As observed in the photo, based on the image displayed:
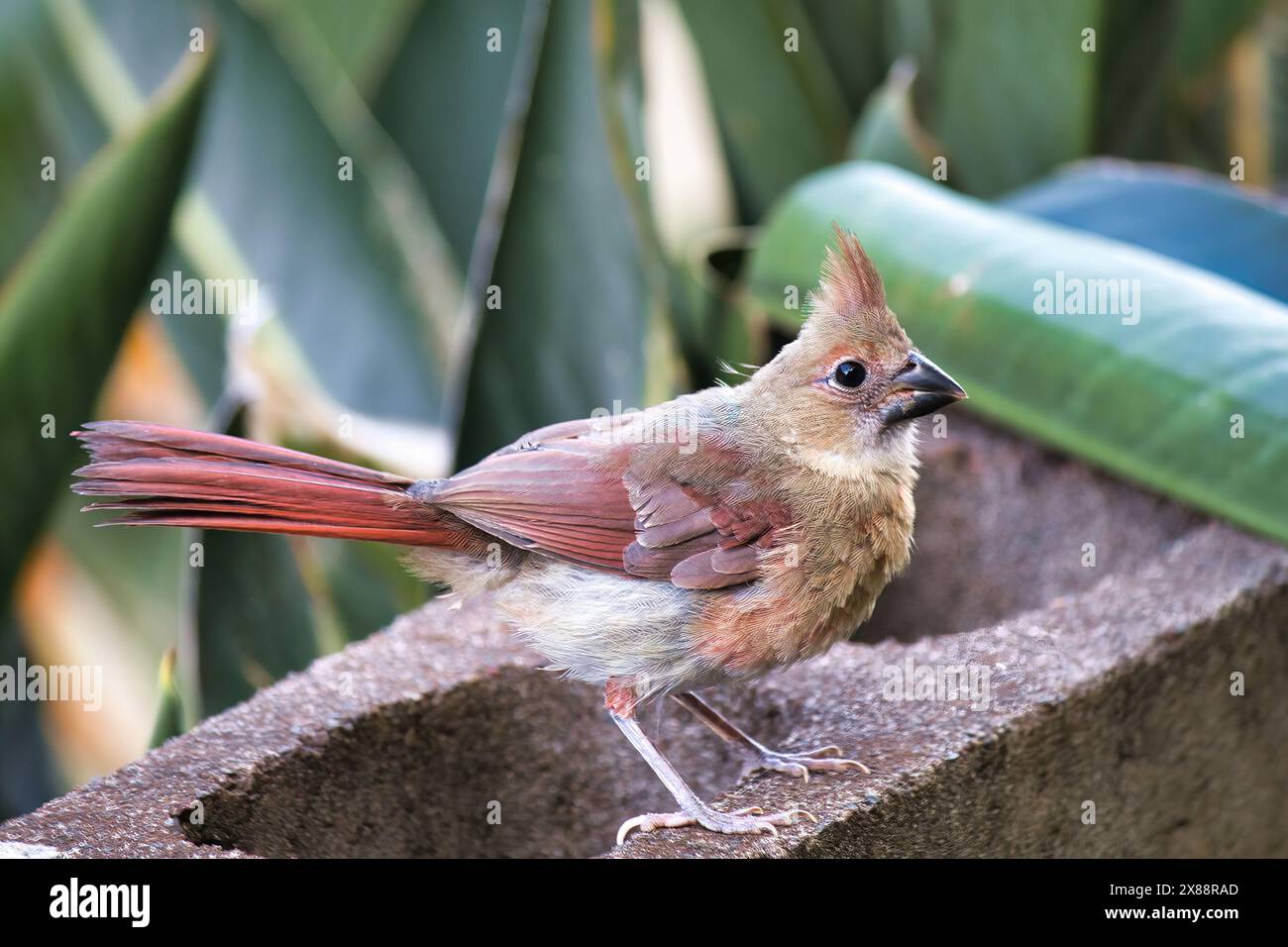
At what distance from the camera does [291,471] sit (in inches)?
89.9

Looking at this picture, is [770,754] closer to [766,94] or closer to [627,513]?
[627,513]

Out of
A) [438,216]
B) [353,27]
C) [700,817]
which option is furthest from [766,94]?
[700,817]

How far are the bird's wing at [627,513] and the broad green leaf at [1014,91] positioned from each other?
2253mm

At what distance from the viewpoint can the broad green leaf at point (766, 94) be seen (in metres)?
4.05

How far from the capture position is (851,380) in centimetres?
236

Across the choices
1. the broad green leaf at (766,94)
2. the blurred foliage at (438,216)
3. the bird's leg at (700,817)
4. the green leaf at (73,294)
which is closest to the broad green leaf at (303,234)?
the blurred foliage at (438,216)

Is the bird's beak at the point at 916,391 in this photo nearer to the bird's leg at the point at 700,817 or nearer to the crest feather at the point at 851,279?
the crest feather at the point at 851,279

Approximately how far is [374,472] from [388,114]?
2.20m

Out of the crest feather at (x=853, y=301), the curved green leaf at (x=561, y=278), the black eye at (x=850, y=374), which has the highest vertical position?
the curved green leaf at (x=561, y=278)

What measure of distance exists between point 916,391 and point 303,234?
2251 millimetres

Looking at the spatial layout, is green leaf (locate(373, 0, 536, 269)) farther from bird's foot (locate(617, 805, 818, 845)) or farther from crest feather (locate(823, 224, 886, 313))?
bird's foot (locate(617, 805, 818, 845))

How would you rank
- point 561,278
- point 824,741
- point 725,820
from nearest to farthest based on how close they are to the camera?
point 725,820 < point 824,741 < point 561,278

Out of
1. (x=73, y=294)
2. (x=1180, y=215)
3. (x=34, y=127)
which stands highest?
(x=34, y=127)

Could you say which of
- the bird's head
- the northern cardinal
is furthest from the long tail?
the bird's head
